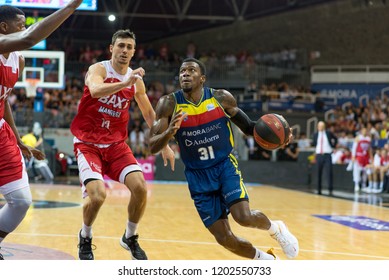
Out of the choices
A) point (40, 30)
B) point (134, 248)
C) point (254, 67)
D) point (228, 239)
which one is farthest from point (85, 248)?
point (254, 67)

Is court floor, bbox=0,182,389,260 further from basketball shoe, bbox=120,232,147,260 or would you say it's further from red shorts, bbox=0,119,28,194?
red shorts, bbox=0,119,28,194

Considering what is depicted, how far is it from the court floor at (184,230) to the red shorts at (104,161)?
1.01 m

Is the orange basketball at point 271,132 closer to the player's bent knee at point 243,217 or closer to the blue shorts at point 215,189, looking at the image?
the blue shorts at point 215,189

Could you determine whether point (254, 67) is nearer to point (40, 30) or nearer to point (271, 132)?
point (271, 132)

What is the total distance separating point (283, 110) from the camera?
86.5 feet

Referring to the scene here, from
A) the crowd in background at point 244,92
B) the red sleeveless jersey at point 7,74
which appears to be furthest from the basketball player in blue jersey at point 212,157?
the crowd in background at point 244,92

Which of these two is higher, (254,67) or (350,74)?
(254,67)

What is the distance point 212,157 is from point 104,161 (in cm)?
121

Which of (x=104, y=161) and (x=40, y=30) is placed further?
(x=104, y=161)

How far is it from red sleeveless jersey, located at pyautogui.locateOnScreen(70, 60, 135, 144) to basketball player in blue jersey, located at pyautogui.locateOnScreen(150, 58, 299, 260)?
622 mm

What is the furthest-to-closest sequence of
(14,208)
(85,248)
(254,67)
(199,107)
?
(254,67)
(85,248)
(199,107)
(14,208)

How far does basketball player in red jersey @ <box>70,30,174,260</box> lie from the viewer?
6516 millimetres

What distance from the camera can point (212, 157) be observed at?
6.13 meters

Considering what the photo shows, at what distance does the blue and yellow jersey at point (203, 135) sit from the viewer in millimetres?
6133
